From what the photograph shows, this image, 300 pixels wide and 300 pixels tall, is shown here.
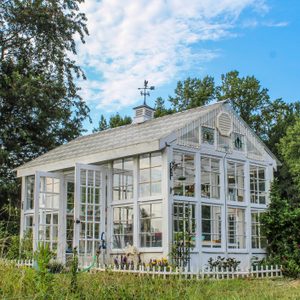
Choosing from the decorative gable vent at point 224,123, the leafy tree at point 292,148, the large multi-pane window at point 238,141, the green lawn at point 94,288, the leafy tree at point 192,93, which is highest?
the leafy tree at point 192,93

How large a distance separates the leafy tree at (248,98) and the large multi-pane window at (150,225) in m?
22.4

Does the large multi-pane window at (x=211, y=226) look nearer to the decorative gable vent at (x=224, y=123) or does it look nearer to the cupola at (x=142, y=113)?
the decorative gable vent at (x=224, y=123)

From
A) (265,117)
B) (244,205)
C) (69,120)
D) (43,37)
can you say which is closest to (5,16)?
(43,37)

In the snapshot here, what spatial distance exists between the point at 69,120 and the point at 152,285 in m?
19.0

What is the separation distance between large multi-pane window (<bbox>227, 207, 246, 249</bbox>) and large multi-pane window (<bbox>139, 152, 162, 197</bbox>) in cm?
257

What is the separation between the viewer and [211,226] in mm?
13523

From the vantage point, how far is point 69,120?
2486cm

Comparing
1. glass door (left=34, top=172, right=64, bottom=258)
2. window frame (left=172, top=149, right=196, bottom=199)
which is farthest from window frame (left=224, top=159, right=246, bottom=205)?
glass door (left=34, top=172, right=64, bottom=258)

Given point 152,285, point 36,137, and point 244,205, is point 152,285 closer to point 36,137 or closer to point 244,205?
point 244,205

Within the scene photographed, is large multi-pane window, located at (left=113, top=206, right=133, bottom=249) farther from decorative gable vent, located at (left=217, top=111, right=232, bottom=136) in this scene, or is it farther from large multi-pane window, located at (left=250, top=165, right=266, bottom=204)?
large multi-pane window, located at (left=250, top=165, right=266, bottom=204)

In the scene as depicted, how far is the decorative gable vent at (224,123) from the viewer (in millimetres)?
14391

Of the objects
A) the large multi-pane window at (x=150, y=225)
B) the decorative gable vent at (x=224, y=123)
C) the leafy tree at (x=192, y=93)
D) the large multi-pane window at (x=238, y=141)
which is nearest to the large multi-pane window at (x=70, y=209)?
the large multi-pane window at (x=150, y=225)

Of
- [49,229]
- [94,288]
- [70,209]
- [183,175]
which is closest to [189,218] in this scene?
[183,175]

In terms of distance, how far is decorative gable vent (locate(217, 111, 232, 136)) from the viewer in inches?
567
